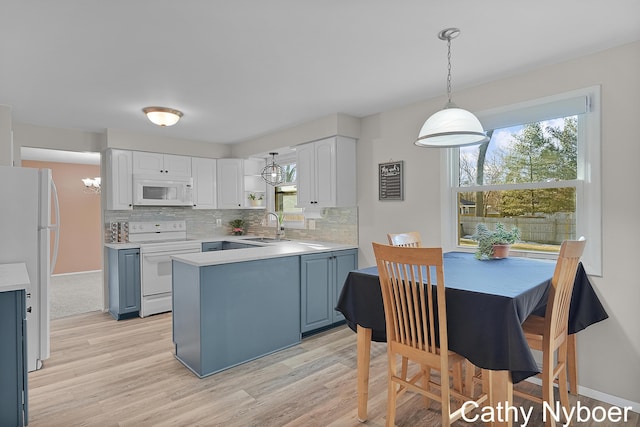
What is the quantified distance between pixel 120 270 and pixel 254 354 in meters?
2.20

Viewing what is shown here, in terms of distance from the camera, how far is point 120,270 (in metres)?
4.25

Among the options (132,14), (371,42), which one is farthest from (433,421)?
(132,14)

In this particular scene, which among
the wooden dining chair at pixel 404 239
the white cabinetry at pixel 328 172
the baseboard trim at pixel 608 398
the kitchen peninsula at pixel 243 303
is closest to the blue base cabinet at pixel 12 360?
the kitchen peninsula at pixel 243 303

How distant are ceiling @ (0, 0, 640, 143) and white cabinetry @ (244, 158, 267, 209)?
194cm

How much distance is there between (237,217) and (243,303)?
314 cm

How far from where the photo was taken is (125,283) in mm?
4262

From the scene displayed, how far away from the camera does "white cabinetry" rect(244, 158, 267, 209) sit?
5496 mm

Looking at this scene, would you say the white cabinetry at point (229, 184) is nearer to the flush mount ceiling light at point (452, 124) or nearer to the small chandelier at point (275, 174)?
the small chandelier at point (275, 174)

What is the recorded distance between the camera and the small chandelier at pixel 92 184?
7.11m

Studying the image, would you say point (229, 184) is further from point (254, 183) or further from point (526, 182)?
point (526, 182)

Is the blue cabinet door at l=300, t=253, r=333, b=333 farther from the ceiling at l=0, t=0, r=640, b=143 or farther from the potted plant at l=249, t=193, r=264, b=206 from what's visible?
the potted plant at l=249, t=193, r=264, b=206

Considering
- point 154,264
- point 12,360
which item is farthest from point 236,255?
point 154,264

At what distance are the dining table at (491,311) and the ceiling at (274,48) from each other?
4.70 feet

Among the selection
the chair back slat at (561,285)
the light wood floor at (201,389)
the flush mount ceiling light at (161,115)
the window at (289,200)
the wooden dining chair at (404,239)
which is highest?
the flush mount ceiling light at (161,115)
